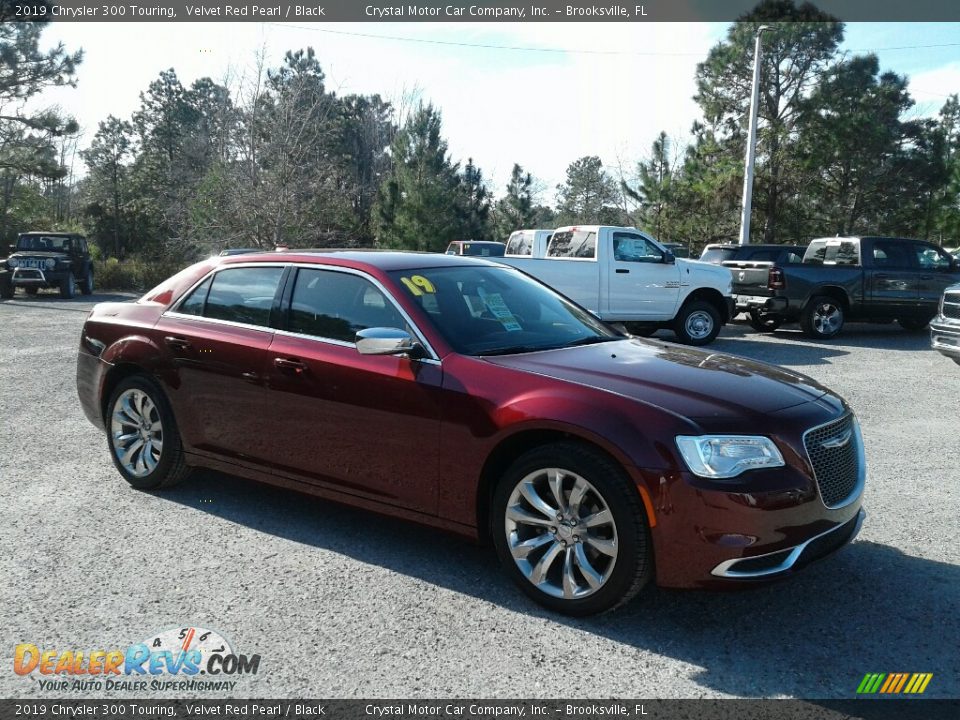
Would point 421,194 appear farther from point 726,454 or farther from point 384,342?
point 726,454

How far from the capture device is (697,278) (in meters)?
14.6

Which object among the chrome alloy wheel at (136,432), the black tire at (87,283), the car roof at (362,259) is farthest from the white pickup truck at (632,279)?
the black tire at (87,283)

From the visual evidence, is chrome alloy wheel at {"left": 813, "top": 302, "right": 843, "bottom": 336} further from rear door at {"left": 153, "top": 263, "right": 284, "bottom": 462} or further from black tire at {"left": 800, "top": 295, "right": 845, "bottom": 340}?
rear door at {"left": 153, "top": 263, "right": 284, "bottom": 462}

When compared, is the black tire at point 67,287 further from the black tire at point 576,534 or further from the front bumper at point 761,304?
the black tire at point 576,534

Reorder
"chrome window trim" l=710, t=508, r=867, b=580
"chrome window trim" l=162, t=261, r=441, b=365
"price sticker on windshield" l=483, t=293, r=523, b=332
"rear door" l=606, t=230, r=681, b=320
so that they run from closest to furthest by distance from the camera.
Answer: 1. "chrome window trim" l=710, t=508, r=867, b=580
2. "chrome window trim" l=162, t=261, r=441, b=365
3. "price sticker on windshield" l=483, t=293, r=523, b=332
4. "rear door" l=606, t=230, r=681, b=320

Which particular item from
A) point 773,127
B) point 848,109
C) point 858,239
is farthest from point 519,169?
point 858,239

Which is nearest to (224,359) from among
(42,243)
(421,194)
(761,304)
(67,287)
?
(761,304)

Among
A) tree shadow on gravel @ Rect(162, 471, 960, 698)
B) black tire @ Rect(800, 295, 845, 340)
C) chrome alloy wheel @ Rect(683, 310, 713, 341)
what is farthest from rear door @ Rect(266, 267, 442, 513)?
black tire @ Rect(800, 295, 845, 340)

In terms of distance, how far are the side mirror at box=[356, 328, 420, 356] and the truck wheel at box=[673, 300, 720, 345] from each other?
37.1 ft

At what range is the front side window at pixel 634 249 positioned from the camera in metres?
14.2

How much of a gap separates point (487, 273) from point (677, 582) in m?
2.28

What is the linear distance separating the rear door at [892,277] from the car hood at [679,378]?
487 inches

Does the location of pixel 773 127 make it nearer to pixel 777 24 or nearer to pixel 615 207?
pixel 777 24

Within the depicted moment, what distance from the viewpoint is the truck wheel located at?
14.7m
